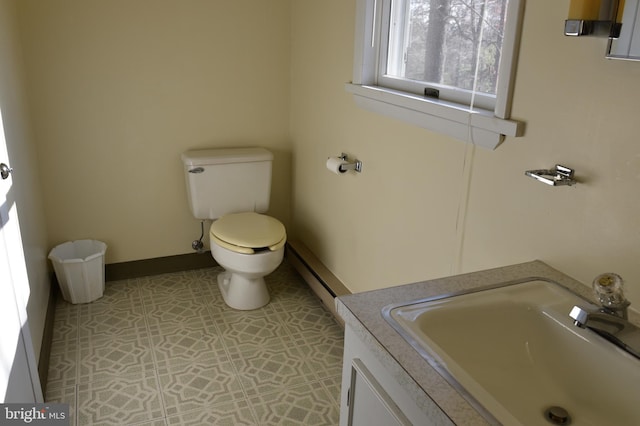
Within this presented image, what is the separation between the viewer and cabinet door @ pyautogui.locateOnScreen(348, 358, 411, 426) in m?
1.12

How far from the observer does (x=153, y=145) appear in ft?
9.55

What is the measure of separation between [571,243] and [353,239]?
1287 mm

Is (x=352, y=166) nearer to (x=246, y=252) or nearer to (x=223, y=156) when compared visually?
(x=246, y=252)

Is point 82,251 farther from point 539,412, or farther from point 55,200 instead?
point 539,412

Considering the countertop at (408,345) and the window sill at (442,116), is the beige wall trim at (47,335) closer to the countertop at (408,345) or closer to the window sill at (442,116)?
the countertop at (408,345)

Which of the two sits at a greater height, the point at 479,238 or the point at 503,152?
the point at 503,152

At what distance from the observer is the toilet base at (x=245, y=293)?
2.79m

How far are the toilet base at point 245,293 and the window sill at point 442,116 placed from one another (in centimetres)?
115

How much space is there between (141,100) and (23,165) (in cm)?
74

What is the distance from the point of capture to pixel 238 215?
2.91 m

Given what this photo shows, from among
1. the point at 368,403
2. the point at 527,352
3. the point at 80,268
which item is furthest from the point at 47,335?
the point at 527,352

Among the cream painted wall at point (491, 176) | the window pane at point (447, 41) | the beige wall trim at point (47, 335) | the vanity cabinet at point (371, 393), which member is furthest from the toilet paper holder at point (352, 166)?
the beige wall trim at point (47, 335)

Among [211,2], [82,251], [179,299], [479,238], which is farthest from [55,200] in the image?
[479,238]

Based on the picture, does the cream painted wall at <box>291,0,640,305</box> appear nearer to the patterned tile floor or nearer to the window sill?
the window sill
